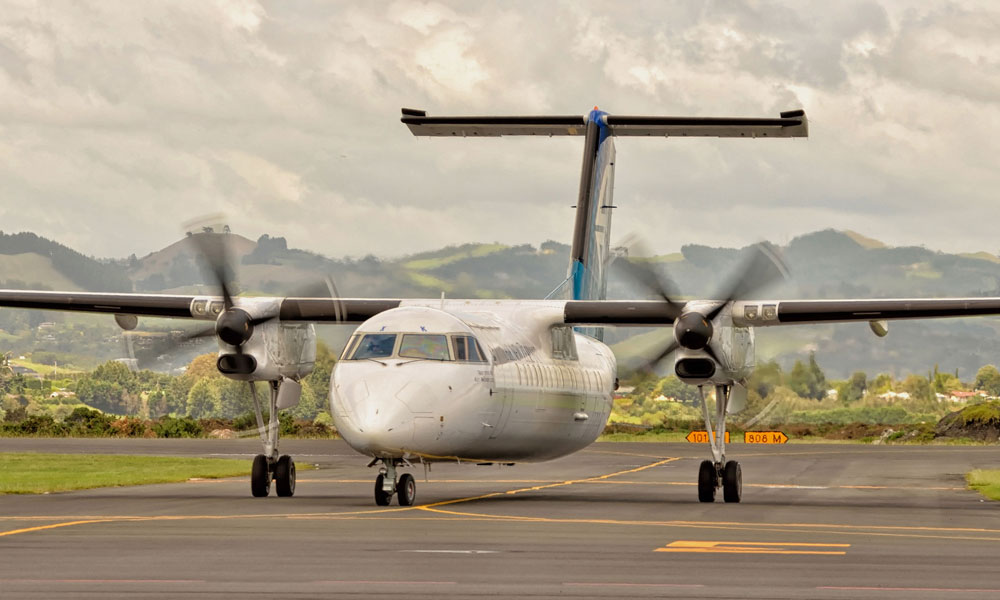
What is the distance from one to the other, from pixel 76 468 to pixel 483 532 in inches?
Result: 847

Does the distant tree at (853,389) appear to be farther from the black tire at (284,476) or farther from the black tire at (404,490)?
the black tire at (404,490)

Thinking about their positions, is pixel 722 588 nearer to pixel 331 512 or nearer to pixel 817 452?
pixel 331 512

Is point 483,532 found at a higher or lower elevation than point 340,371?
lower

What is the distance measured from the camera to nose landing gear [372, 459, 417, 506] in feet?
72.4

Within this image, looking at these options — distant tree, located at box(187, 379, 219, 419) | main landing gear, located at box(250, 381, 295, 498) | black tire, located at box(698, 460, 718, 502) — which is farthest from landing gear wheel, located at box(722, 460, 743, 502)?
distant tree, located at box(187, 379, 219, 419)

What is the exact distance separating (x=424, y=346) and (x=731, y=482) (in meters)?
6.92

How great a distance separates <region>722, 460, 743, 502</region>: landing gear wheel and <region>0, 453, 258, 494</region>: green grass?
12494 millimetres

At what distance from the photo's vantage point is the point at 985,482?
31.7 meters

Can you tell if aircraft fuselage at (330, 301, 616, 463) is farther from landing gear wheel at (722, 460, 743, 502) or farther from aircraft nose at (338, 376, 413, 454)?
landing gear wheel at (722, 460, 743, 502)

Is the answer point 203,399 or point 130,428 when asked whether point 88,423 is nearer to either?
point 130,428

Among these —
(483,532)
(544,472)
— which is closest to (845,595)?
(483,532)

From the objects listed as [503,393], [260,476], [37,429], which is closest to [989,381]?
[37,429]

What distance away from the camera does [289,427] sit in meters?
68.8

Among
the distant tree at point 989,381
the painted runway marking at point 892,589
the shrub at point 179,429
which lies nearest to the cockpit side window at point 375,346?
the painted runway marking at point 892,589
